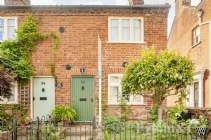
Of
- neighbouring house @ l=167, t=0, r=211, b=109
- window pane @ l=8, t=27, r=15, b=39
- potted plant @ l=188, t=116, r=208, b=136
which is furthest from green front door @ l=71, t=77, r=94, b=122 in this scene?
potted plant @ l=188, t=116, r=208, b=136

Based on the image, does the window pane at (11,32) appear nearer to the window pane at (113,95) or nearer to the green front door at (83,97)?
the green front door at (83,97)

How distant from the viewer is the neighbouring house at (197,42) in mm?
24141

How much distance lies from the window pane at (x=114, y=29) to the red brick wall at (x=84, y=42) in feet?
0.90

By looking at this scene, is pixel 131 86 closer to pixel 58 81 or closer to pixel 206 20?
pixel 58 81

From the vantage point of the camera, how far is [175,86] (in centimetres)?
1780

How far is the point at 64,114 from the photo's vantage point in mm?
21953

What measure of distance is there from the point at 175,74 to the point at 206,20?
840 centimetres

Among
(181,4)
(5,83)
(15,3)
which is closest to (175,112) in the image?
(5,83)

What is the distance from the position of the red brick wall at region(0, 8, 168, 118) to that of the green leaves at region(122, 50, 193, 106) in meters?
5.20

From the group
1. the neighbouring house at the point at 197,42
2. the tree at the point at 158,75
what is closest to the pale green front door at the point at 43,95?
the tree at the point at 158,75

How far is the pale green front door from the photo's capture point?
2303 cm

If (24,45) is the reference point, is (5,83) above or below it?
below

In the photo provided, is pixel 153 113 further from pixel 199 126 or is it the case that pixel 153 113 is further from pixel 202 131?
pixel 202 131

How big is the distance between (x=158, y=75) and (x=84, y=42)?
701cm
